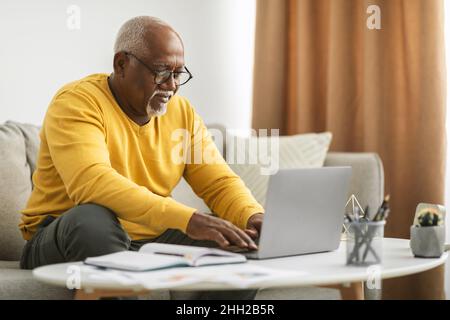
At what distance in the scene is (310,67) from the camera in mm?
3283

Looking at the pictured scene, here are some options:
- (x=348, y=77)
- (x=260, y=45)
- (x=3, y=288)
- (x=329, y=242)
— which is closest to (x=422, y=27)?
(x=348, y=77)

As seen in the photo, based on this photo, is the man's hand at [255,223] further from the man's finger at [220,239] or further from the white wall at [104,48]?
the white wall at [104,48]

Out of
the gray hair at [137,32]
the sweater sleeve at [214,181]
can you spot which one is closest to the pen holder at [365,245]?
the sweater sleeve at [214,181]

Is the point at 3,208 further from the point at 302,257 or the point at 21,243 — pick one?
the point at 302,257

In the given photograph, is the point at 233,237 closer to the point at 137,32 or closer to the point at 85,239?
the point at 85,239

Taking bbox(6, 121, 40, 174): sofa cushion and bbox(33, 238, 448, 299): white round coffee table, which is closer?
bbox(33, 238, 448, 299): white round coffee table

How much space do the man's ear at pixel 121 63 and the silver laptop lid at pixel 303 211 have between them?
76 centimetres

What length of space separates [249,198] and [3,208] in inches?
30.4

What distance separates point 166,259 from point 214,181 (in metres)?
0.73

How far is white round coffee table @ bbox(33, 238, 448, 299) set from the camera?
1273mm

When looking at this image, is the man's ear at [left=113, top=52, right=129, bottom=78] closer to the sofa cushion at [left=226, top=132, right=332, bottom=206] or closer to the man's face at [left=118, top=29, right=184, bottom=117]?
the man's face at [left=118, top=29, right=184, bottom=117]

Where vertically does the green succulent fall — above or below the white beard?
below

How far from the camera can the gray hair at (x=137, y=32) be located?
204 centimetres

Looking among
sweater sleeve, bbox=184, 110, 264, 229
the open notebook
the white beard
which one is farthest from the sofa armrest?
the open notebook
